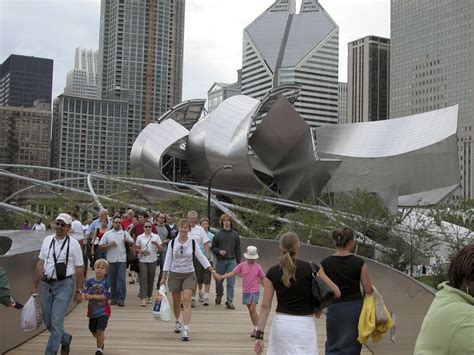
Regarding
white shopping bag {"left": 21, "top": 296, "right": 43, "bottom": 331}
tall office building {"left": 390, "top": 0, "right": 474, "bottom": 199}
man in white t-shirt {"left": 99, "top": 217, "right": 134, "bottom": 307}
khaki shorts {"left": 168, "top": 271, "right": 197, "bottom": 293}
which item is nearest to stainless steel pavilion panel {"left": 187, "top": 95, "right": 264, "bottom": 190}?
Answer: man in white t-shirt {"left": 99, "top": 217, "right": 134, "bottom": 307}

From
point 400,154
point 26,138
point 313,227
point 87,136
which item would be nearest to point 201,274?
point 313,227

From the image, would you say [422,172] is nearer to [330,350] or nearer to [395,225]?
[395,225]

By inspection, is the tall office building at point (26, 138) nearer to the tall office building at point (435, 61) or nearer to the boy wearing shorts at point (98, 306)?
the tall office building at point (435, 61)

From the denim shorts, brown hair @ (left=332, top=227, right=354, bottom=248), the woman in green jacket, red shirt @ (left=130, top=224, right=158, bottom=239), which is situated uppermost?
brown hair @ (left=332, top=227, right=354, bottom=248)

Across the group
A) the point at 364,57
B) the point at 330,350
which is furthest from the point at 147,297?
the point at 364,57

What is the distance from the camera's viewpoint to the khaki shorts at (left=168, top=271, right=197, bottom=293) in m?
8.12

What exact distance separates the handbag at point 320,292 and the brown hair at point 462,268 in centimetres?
226

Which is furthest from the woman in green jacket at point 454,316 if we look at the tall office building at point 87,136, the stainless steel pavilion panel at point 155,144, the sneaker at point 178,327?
the tall office building at point 87,136

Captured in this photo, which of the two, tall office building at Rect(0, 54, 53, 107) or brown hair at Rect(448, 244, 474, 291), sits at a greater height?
tall office building at Rect(0, 54, 53, 107)

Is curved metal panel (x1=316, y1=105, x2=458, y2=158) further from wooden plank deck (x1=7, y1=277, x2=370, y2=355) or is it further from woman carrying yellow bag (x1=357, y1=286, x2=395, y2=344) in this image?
woman carrying yellow bag (x1=357, y1=286, x2=395, y2=344)

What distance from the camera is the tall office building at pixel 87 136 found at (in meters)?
130

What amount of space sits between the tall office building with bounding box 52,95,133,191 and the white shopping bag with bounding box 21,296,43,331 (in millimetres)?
122909

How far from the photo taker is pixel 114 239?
10102mm

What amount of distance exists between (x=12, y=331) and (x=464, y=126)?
127171 mm
